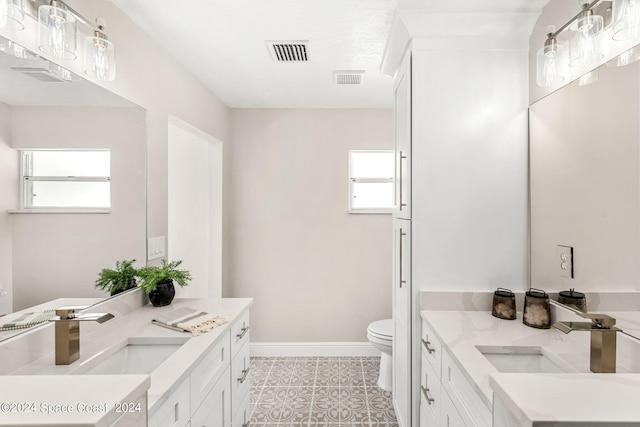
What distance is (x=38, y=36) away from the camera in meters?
1.32

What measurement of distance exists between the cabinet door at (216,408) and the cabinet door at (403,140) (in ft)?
4.27

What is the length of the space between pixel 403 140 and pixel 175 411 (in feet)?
5.80

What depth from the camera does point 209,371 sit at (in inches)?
60.0

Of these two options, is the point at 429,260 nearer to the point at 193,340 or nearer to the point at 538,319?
the point at 538,319

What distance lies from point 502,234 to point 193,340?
1642mm

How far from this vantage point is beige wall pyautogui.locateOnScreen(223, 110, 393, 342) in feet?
11.6

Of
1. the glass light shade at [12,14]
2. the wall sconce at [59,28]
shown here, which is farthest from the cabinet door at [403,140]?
the glass light shade at [12,14]

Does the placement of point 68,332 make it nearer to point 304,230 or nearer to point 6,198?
point 6,198

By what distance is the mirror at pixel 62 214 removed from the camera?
1.23m

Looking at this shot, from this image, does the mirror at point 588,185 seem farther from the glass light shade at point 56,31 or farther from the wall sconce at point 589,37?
the glass light shade at point 56,31

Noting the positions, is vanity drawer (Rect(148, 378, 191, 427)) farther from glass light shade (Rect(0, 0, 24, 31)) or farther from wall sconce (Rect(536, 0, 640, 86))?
wall sconce (Rect(536, 0, 640, 86))

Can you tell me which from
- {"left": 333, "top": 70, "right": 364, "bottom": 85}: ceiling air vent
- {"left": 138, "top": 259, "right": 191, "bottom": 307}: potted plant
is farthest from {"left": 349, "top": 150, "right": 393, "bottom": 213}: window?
{"left": 138, "top": 259, "right": 191, "bottom": 307}: potted plant

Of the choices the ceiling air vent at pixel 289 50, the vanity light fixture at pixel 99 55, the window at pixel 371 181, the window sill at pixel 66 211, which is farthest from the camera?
the window at pixel 371 181

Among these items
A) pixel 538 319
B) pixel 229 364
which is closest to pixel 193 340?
pixel 229 364
